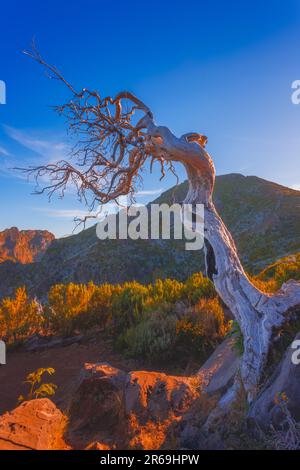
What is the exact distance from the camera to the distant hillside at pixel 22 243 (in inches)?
6797

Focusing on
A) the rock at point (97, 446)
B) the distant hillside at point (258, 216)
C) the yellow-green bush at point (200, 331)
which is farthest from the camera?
the distant hillside at point (258, 216)

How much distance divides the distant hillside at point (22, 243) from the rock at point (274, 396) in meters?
176

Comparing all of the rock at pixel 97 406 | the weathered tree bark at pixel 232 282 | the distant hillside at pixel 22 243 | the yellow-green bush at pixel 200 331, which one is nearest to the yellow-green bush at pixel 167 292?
the yellow-green bush at pixel 200 331

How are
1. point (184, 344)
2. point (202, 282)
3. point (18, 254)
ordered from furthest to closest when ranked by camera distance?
point (18, 254) → point (202, 282) → point (184, 344)

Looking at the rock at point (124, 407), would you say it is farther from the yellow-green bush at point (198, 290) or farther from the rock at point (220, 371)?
the yellow-green bush at point (198, 290)

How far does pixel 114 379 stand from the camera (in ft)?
15.4

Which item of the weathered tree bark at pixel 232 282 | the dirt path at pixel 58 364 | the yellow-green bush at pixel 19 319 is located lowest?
the dirt path at pixel 58 364

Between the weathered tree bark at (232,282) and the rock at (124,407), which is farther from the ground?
the weathered tree bark at (232,282)

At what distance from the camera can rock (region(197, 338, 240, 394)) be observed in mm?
4727

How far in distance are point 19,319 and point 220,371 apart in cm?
530
